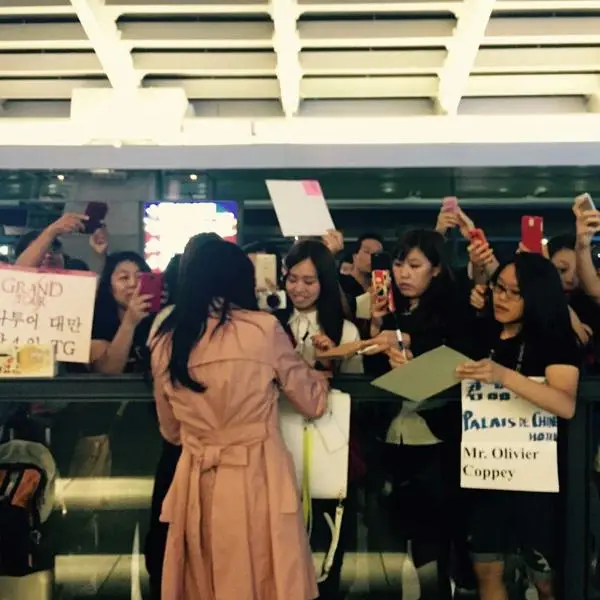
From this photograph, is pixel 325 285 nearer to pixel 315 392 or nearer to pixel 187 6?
pixel 315 392

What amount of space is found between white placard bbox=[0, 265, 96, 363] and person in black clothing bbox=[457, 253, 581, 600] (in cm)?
114

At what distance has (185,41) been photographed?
530 cm

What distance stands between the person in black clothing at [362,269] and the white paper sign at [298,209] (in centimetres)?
114

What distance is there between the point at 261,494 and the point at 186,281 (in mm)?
624

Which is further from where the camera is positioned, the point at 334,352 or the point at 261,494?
the point at 334,352

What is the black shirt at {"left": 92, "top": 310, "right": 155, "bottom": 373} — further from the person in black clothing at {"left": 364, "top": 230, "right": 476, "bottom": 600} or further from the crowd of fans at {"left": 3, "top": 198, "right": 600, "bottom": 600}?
the person in black clothing at {"left": 364, "top": 230, "right": 476, "bottom": 600}

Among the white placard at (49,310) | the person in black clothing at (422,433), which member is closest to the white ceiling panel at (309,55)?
the person in black clothing at (422,433)

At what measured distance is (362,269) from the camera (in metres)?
4.09

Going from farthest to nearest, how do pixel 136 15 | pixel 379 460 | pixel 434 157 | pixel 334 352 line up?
pixel 434 157, pixel 136 15, pixel 379 460, pixel 334 352

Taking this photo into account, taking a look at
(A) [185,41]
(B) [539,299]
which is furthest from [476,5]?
(B) [539,299]

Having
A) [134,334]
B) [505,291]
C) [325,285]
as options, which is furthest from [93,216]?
[505,291]

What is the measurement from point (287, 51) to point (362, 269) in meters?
2.02

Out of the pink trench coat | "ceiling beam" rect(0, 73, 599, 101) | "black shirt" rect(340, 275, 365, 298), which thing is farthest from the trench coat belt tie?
"ceiling beam" rect(0, 73, 599, 101)

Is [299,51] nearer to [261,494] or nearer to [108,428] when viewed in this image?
[108,428]
